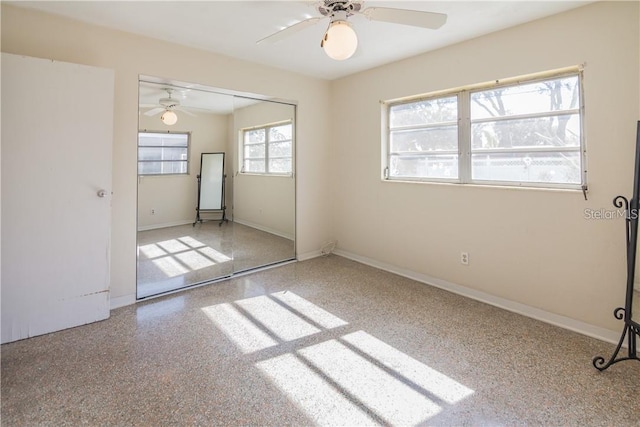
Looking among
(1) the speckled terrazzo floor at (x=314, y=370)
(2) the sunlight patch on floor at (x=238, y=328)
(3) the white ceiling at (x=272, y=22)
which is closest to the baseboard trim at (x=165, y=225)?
(1) the speckled terrazzo floor at (x=314, y=370)

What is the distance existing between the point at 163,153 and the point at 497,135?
3.43 meters

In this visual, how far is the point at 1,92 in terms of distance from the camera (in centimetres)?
216

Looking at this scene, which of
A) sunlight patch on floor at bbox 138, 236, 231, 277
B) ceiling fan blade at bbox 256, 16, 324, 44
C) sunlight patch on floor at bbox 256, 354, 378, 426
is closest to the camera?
sunlight patch on floor at bbox 256, 354, 378, 426

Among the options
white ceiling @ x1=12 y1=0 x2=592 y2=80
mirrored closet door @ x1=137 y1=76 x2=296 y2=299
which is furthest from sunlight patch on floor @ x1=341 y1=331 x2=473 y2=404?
white ceiling @ x1=12 y1=0 x2=592 y2=80

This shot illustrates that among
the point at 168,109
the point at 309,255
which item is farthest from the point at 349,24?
the point at 309,255

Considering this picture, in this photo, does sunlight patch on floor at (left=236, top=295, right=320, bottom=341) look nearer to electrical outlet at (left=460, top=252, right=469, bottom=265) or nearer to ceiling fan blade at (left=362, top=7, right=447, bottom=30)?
electrical outlet at (left=460, top=252, right=469, bottom=265)

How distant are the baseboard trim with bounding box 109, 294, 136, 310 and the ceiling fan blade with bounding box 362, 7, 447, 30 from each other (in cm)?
308

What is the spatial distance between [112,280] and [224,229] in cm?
142

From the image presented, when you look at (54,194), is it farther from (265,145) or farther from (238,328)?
(265,145)

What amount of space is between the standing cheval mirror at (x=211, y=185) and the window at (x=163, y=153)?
215 millimetres

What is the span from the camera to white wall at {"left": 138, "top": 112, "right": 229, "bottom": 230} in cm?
323

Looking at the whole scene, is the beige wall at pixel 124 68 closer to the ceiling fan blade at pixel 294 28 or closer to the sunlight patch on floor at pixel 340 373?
the sunlight patch on floor at pixel 340 373

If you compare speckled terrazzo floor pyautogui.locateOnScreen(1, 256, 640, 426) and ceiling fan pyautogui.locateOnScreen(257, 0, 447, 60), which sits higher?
ceiling fan pyautogui.locateOnScreen(257, 0, 447, 60)

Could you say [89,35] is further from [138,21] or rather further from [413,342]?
[413,342]
